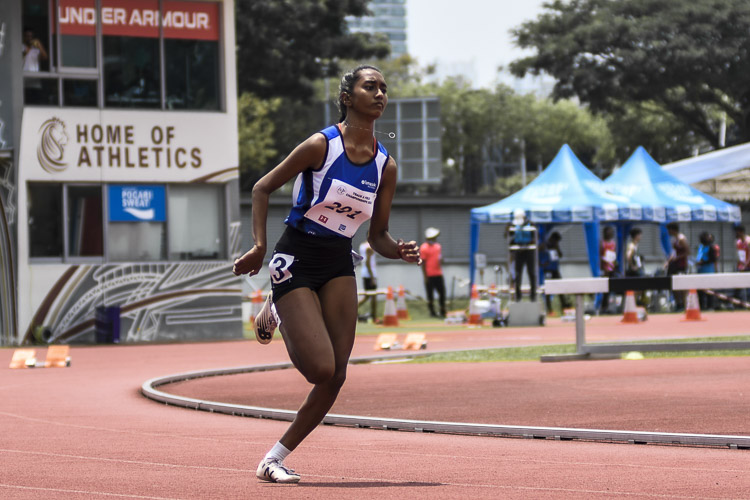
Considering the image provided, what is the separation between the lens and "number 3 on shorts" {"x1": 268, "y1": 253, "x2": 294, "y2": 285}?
7.29 metres

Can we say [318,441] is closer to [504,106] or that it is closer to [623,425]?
[623,425]

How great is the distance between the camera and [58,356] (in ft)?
62.6

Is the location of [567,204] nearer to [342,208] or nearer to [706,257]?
[706,257]

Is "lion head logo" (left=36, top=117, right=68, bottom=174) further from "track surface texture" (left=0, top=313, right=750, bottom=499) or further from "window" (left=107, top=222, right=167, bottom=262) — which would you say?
"track surface texture" (left=0, top=313, right=750, bottom=499)

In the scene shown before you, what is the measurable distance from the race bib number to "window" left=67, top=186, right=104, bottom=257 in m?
18.6

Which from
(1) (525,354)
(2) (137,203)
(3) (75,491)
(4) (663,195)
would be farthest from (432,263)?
(3) (75,491)

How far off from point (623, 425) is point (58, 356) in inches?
430

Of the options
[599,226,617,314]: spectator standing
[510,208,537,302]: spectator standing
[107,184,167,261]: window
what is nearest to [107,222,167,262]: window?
[107,184,167,261]: window

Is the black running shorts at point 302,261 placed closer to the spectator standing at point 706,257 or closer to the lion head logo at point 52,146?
the lion head logo at point 52,146

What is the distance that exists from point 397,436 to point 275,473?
263 centimetres

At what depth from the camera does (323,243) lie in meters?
7.32

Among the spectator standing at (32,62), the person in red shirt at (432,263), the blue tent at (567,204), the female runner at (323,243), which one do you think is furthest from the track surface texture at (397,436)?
the blue tent at (567,204)

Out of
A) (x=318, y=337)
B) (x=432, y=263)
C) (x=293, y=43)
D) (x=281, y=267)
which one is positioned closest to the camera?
(x=318, y=337)

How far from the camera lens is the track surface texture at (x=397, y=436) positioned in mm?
7109
